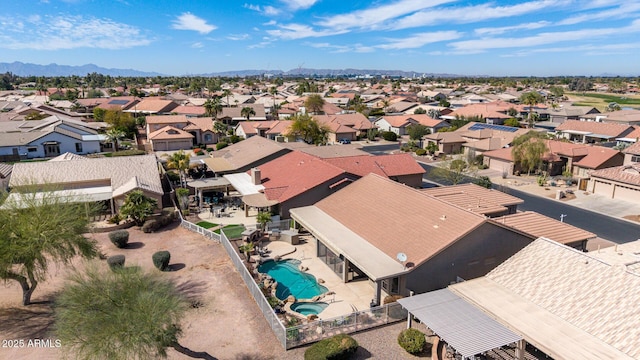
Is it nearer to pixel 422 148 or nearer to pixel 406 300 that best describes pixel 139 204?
pixel 406 300

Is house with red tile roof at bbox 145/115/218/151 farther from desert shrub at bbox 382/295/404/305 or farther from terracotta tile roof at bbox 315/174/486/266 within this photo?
desert shrub at bbox 382/295/404/305

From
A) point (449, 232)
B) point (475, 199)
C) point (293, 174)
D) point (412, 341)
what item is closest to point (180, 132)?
point (293, 174)

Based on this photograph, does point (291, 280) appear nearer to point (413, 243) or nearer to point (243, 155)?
point (413, 243)

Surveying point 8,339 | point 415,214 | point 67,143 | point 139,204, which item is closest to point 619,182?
point 415,214

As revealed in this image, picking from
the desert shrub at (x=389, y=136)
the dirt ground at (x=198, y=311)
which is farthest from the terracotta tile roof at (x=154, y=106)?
the dirt ground at (x=198, y=311)

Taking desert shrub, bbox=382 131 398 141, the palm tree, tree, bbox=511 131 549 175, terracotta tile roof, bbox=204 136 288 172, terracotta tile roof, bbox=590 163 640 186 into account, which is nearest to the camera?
terracotta tile roof, bbox=590 163 640 186

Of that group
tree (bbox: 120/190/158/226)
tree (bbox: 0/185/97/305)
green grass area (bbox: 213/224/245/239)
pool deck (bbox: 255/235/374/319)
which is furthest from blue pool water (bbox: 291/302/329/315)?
tree (bbox: 120/190/158/226)
